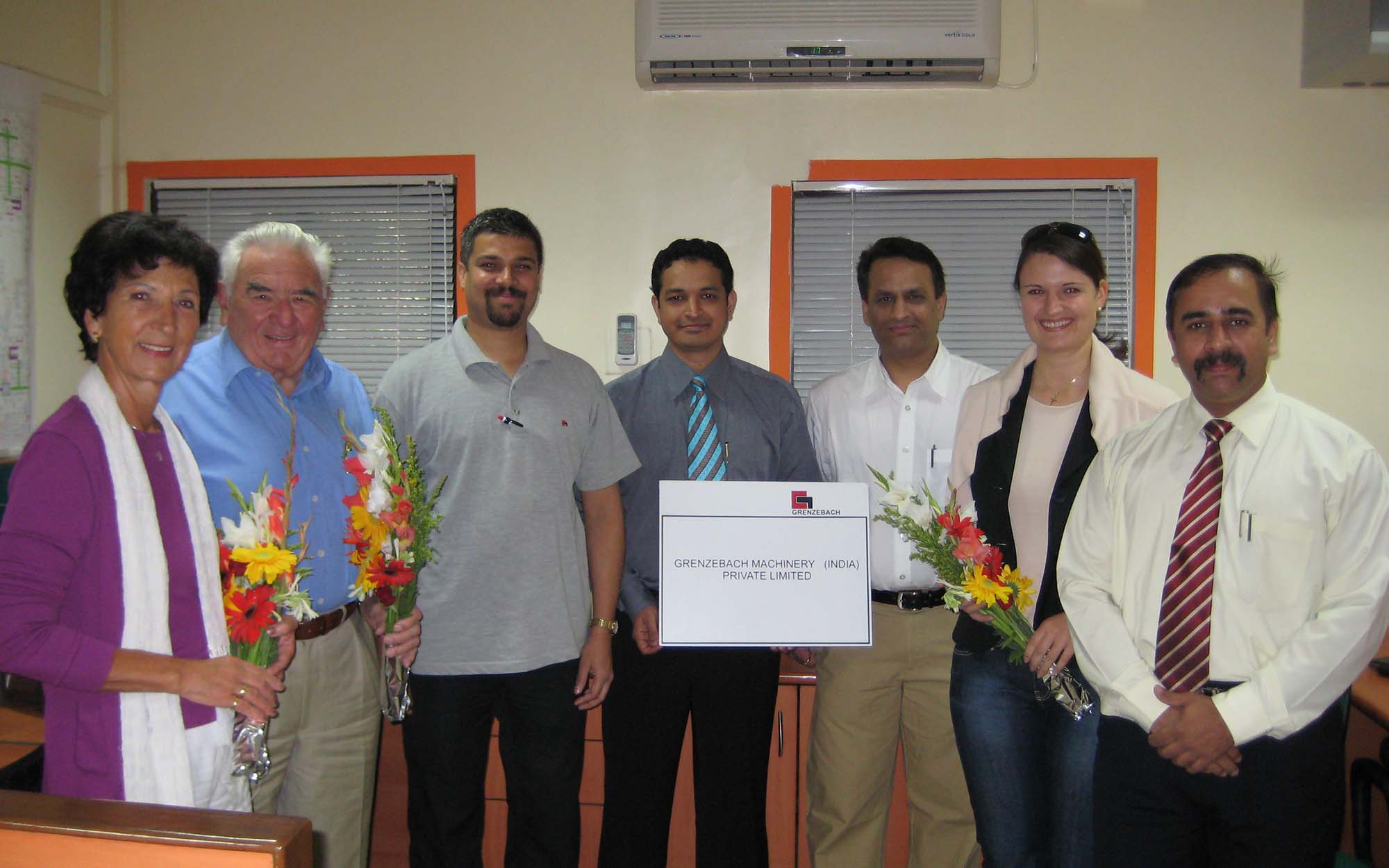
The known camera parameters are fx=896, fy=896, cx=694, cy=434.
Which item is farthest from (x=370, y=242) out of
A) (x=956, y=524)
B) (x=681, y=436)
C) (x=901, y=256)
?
(x=956, y=524)

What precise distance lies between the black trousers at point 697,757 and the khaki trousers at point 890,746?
0.69ft

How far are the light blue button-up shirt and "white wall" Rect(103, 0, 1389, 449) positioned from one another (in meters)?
1.71

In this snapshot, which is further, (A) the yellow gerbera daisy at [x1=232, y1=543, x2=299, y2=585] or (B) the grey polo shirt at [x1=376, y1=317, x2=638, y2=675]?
(B) the grey polo shirt at [x1=376, y1=317, x2=638, y2=675]

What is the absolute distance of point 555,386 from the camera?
96.1 inches

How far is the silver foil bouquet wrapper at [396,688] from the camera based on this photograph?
221 centimetres

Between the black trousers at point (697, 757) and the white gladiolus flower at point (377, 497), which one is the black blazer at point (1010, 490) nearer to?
the black trousers at point (697, 757)

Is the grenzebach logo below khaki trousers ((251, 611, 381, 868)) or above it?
above

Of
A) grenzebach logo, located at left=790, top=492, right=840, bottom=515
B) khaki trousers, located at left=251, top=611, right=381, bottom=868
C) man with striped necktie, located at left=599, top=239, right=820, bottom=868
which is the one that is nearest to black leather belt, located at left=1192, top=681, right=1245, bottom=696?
grenzebach logo, located at left=790, top=492, right=840, bottom=515

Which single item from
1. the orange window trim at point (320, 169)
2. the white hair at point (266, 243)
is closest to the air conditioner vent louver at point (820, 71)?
the orange window trim at point (320, 169)

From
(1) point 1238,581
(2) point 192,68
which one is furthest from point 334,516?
(2) point 192,68

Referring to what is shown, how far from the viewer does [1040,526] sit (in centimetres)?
213

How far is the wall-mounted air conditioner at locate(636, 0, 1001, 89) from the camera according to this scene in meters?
3.33

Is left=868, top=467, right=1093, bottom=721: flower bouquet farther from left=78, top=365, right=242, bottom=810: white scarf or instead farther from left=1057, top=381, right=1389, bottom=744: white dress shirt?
left=78, top=365, right=242, bottom=810: white scarf

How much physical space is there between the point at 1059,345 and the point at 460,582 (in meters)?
1.60
